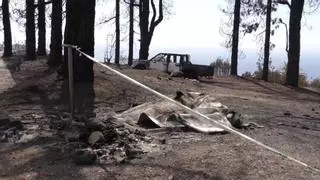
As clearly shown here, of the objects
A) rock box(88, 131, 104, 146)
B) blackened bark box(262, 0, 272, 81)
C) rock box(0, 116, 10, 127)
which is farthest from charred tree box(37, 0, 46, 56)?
rock box(88, 131, 104, 146)

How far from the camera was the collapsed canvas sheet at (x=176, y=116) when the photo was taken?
27.9 ft

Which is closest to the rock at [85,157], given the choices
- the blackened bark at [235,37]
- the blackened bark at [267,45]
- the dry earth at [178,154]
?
the dry earth at [178,154]

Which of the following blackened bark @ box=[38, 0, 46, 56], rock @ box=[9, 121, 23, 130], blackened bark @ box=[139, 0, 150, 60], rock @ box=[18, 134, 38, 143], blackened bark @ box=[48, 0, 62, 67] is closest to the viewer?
rock @ box=[18, 134, 38, 143]

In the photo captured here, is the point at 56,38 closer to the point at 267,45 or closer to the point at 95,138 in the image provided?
the point at 95,138

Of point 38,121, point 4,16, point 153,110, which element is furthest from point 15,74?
point 4,16

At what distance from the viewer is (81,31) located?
42.7 feet

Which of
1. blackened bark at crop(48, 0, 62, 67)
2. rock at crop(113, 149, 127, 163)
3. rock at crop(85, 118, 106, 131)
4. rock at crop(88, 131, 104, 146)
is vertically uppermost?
blackened bark at crop(48, 0, 62, 67)

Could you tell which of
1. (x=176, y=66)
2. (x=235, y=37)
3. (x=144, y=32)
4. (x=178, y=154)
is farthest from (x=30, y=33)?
(x=178, y=154)

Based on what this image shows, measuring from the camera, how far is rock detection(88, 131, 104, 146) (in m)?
7.31

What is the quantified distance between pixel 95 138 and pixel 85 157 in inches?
29.8

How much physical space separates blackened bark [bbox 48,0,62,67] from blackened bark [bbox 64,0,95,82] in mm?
5308

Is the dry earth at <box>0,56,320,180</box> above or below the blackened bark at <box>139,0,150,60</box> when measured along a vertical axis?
below

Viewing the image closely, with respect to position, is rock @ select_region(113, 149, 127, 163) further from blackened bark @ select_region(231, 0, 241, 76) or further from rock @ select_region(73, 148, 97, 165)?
blackened bark @ select_region(231, 0, 241, 76)

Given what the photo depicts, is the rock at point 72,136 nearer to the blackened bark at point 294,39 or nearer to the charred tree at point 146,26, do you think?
the blackened bark at point 294,39
